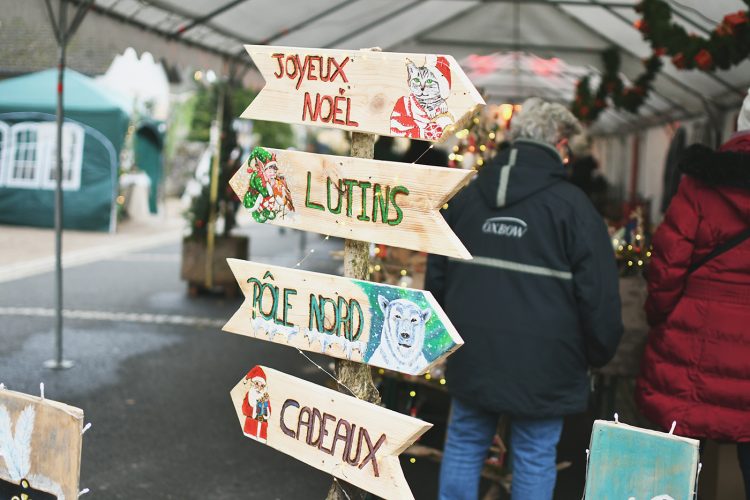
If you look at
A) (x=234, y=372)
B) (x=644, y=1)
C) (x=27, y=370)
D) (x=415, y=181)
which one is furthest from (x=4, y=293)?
(x=415, y=181)

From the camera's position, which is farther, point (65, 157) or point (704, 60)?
point (65, 157)

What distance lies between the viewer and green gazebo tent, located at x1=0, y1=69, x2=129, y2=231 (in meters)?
14.3

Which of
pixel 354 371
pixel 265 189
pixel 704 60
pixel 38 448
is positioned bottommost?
pixel 38 448

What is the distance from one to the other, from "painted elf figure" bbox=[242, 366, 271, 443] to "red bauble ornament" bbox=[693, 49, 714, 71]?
3.26 m

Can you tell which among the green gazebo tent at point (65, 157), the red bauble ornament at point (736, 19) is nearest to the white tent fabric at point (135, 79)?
the green gazebo tent at point (65, 157)

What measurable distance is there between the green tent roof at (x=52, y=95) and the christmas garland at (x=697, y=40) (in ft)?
36.4

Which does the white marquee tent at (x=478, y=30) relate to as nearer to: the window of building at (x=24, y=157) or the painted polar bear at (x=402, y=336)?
the painted polar bear at (x=402, y=336)

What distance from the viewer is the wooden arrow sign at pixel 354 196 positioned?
207 centimetres

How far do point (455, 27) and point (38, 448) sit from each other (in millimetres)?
7204

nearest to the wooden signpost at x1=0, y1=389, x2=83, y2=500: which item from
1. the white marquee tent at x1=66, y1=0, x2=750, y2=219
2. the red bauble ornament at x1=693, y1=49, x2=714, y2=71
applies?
the white marquee tent at x1=66, y1=0, x2=750, y2=219

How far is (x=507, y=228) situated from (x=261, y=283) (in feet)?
2.93

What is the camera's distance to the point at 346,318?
7.25 feet

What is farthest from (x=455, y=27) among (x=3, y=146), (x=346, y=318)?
(x=3, y=146)

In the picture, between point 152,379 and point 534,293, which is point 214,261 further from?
point 534,293
